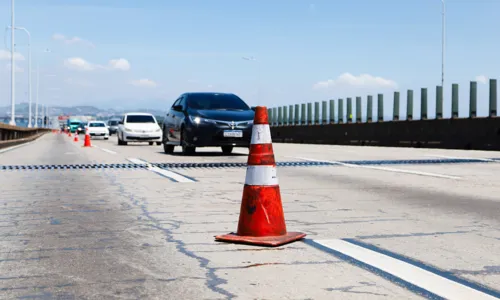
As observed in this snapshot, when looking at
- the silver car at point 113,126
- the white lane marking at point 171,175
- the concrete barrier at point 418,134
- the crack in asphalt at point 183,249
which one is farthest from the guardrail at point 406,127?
the silver car at point 113,126

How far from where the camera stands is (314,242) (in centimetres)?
598

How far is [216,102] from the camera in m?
20.2

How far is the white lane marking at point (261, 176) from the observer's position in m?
6.34

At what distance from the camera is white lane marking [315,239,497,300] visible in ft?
13.9

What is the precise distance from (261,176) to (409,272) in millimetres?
1889

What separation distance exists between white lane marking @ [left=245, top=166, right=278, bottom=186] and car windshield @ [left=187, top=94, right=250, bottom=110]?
13567 millimetres

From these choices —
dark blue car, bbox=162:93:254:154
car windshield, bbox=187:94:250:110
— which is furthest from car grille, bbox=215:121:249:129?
car windshield, bbox=187:94:250:110

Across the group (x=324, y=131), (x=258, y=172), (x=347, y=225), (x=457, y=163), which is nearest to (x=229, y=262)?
(x=258, y=172)

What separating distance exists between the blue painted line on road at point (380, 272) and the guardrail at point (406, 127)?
711 inches

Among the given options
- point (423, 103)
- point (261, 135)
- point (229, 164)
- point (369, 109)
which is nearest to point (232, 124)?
point (229, 164)

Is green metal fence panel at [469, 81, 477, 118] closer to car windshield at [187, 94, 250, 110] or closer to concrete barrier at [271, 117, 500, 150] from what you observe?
concrete barrier at [271, 117, 500, 150]

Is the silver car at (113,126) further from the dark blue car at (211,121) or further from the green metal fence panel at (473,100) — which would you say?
the dark blue car at (211,121)

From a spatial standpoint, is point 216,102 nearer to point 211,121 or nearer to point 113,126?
point 211,121

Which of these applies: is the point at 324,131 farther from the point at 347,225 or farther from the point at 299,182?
the point at 347,225
